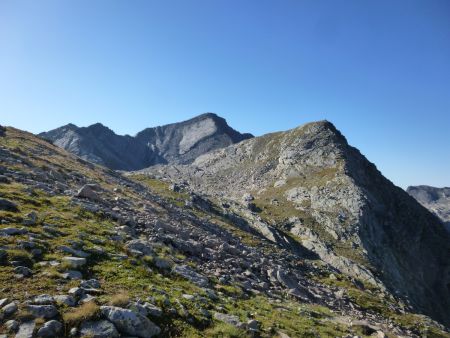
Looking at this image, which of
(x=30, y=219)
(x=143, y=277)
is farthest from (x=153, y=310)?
(x=30, y=219)

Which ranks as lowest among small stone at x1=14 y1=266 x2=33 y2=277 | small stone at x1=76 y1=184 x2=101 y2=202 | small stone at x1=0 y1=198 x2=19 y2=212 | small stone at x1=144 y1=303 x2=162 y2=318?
small stone at x1=144 y1=303 x2=162 y2=318

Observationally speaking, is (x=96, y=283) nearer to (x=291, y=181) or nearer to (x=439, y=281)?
(x=291, y=181)

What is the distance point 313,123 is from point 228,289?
427 ft

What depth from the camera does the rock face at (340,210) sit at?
250ft

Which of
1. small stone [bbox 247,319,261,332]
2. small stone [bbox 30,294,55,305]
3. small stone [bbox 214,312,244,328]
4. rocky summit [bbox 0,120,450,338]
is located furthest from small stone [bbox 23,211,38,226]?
small stone [bbox 247,319,261,332]

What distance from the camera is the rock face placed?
250 ft

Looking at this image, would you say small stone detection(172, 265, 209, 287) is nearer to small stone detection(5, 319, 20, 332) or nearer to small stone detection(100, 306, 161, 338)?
small stone detection(100, 306, 161, 338)

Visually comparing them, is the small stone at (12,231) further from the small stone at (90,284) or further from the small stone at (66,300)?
the small stone at (66,300)

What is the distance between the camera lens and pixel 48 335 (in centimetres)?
962

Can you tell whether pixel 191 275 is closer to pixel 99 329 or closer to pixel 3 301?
pixel 99 329

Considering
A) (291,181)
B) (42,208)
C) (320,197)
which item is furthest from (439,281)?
(42,208)

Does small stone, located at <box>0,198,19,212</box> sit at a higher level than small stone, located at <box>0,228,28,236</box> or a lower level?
higher

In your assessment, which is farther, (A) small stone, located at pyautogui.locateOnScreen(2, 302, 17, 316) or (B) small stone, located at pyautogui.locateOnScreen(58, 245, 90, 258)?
(B) small stone, located at pyautogui.locateOnScreen(58, 245, 90, 258)

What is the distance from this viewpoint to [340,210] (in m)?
90.2
